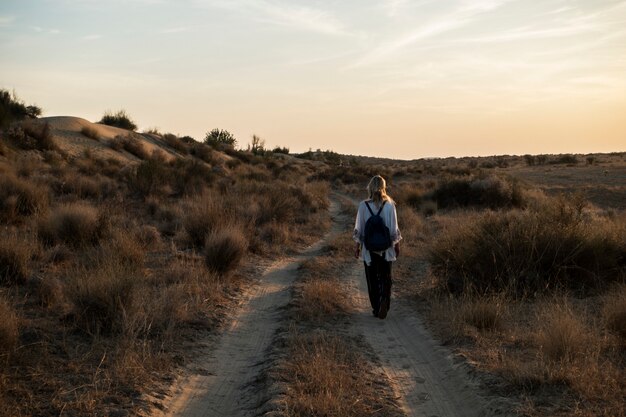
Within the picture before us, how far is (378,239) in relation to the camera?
9055mm

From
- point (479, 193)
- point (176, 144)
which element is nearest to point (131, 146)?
point (176, 144)

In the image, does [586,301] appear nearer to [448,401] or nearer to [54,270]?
[448,401]

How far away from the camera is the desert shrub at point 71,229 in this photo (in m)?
12.7

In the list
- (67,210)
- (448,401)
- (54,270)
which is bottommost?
(448,401)

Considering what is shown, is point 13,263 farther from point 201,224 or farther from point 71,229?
point 201,224

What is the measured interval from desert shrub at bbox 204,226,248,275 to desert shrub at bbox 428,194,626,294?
403 cm

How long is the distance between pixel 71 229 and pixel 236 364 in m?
7.41

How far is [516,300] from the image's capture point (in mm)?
9258

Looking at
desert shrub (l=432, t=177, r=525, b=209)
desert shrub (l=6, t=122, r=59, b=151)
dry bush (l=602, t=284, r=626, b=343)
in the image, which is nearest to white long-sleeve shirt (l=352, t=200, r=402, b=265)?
dry bush (l=602, t=284, r=626, b=343)

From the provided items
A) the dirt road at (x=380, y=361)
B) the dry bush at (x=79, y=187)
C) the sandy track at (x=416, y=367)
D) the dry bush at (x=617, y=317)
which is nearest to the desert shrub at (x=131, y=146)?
the dry bush at (x=79, y=187)

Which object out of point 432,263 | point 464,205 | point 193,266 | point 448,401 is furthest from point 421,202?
point 448,401

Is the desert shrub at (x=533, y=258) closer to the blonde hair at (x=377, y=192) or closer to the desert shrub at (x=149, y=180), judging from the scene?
the blonde hair at (x=377, y=192)

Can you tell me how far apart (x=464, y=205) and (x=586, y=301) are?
17911 mm

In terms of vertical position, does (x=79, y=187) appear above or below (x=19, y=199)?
above
